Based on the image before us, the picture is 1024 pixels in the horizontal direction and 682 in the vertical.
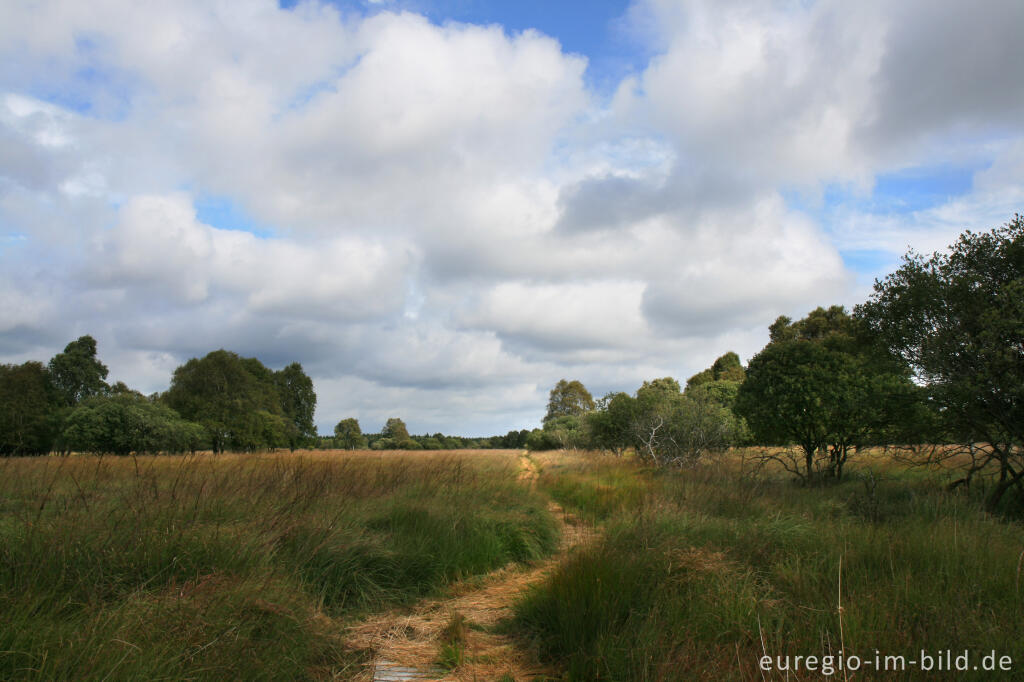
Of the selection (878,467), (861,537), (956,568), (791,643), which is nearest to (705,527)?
(861,537)

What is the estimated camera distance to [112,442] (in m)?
28.7

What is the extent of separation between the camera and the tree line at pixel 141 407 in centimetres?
2802

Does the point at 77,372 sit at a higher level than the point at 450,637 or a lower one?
higher

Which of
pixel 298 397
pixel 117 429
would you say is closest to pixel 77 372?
pixel 117 429

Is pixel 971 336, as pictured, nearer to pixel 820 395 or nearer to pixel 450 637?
pixel 820 395

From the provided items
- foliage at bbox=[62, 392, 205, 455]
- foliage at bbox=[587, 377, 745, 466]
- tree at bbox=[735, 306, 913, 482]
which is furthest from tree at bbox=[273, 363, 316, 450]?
tree at bbox=[735, 306, 913, 482]

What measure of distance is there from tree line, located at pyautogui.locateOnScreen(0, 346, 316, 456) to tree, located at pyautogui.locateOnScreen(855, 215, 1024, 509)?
2560cm

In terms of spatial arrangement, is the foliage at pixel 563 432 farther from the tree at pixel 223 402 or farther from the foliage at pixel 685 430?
the tree at pixel 223 402

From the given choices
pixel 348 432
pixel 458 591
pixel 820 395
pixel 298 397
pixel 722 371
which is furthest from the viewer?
pixel 348 432

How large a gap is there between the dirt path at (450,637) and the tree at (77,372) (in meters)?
46.9

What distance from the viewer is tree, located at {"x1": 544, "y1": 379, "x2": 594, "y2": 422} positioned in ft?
222

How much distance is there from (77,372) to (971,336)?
51.8 metres

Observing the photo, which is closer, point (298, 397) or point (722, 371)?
point (722, 371)

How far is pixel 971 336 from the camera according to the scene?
26.5 feet
